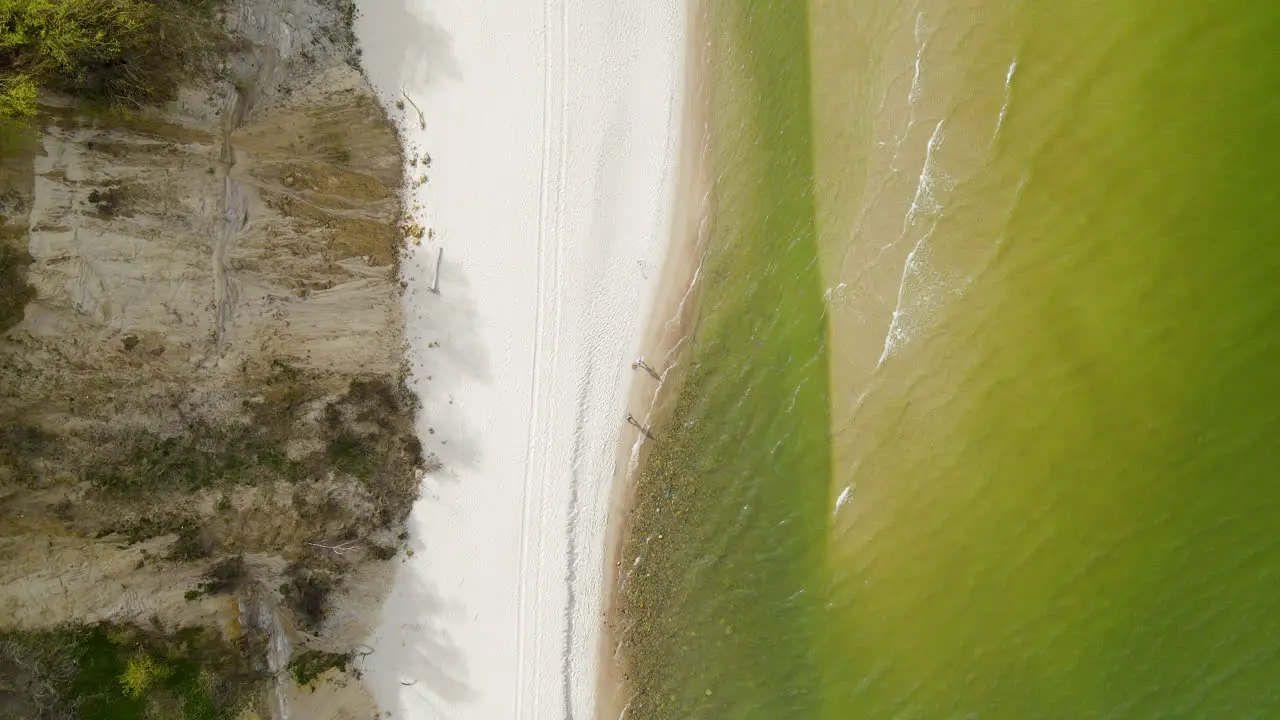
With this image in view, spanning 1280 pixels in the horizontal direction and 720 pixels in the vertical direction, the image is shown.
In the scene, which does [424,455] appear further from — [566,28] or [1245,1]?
[1245,1]

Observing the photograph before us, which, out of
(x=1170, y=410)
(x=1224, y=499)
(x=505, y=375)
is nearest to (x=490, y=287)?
(x=505, y=375)

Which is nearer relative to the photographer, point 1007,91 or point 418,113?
point 1007,91

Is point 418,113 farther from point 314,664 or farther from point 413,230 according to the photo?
point 314,664

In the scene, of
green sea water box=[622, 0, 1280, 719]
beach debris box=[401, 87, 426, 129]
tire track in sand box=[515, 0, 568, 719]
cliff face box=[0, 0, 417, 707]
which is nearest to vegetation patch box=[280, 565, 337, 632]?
cliff face box=[0, 0, 417, 707]

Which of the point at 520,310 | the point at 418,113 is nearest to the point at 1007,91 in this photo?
the point at 520,310

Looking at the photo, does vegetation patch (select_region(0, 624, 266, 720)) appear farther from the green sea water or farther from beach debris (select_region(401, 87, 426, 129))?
beach debris (select_region(401, 87, 426, 129))

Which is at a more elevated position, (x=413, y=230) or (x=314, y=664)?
(x=413, y=230)
